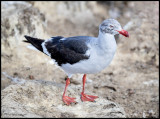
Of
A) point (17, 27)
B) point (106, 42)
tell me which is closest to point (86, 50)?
point (106, 42)

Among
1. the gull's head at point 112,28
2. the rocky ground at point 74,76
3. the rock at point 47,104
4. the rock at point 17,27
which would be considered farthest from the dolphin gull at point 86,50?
the rock at point 17,27

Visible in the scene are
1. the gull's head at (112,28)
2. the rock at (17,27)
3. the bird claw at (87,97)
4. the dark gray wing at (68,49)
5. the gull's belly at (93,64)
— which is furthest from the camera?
the rock at (17,27)

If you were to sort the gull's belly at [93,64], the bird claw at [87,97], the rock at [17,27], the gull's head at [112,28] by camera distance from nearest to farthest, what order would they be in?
the gull's head at [112,28], the gull's belly at [93,64], the bird claw at [87,97], the rock at [17,27]

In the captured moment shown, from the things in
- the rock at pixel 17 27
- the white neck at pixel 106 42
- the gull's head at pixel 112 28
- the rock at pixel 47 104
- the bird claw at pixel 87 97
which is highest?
the rock at pixel 17 27

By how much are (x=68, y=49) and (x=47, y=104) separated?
3.00 ft

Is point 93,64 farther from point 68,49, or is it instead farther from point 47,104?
point 47,104

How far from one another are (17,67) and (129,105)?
8.33 ft

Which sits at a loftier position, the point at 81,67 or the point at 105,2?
the point at 105,2

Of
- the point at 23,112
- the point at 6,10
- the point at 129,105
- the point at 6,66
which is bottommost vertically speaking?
the point at 23,112

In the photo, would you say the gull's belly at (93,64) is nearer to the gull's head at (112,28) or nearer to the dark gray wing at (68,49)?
the dark gray wing at (68,49)

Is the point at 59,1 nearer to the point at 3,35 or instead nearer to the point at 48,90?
the point at 3,35

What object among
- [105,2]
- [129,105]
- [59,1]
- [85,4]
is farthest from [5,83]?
[105,2]

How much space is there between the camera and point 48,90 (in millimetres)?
4590

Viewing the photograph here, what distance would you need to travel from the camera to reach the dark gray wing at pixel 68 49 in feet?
14.3
